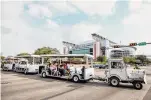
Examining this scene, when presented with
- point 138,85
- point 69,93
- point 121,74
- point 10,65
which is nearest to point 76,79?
point 121,74

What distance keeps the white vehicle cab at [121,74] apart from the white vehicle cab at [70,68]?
2.68 meters

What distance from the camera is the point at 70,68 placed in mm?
18578

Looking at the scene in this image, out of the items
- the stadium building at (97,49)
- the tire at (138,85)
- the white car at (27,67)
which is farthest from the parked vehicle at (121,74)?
the stadium building at (97,49)

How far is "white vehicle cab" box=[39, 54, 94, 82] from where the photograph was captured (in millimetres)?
17688

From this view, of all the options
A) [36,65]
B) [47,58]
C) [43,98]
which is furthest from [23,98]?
[36,65]

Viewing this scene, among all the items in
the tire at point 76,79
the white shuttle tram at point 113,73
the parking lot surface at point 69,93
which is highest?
the white shuttle tram at point 113,73

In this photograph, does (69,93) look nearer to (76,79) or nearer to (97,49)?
(76,79)

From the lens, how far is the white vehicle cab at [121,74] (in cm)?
1449

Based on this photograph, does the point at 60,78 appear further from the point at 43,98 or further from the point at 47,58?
the point at 43,98

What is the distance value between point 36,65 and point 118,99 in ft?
56.1

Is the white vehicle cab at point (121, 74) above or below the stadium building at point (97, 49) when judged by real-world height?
below

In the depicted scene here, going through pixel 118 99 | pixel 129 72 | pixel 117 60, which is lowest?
pixel 118 99

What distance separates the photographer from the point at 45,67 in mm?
21141

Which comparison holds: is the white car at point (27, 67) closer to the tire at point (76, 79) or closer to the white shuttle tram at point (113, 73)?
the white shuttle tram at point (113, 73)
